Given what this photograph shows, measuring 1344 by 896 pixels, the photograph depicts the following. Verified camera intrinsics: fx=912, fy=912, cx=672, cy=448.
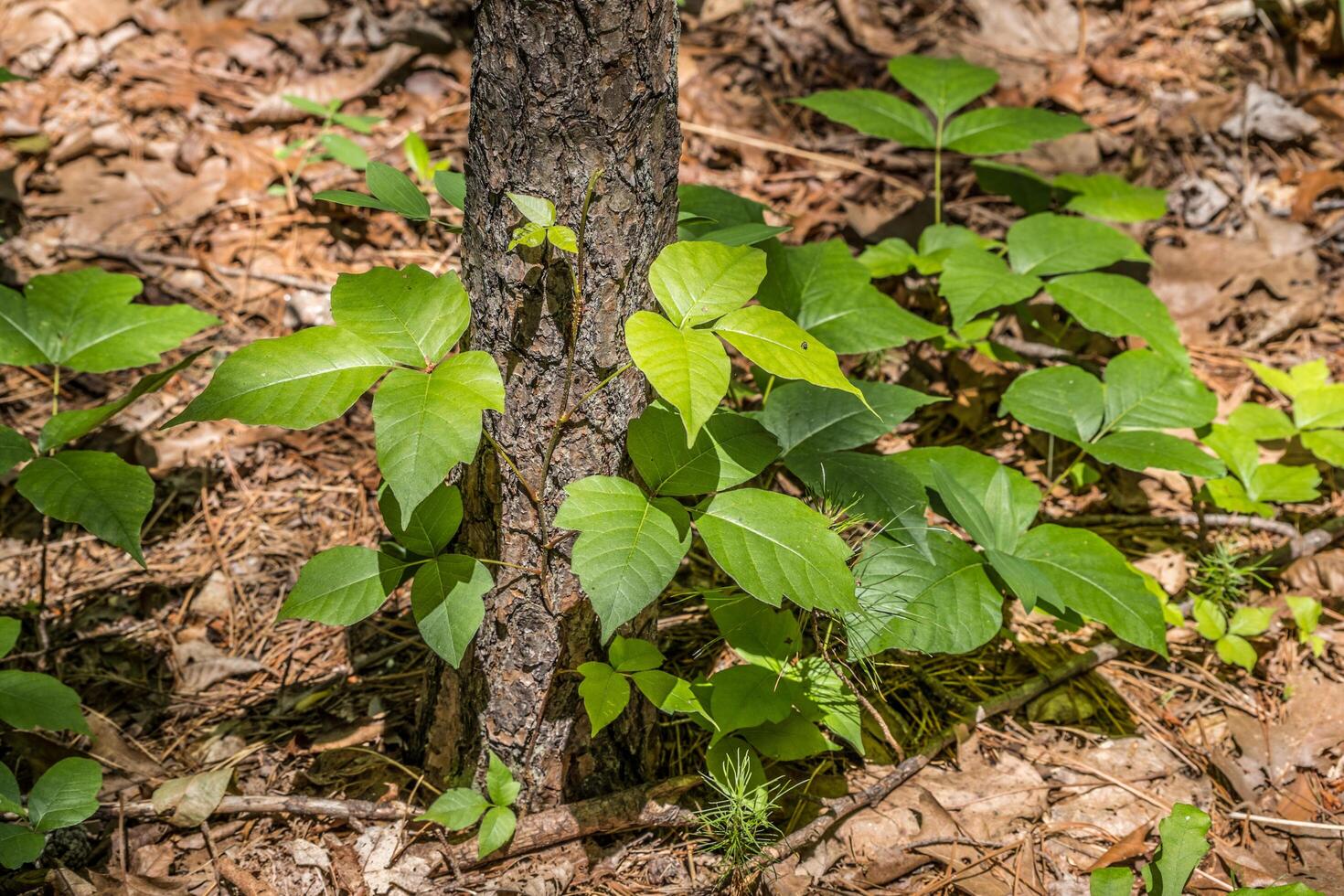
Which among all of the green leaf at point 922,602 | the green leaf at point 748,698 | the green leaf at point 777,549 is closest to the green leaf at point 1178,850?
the green leaf at point 922,602

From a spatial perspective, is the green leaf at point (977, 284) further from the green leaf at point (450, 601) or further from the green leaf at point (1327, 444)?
the green leaf at point (450, 601)

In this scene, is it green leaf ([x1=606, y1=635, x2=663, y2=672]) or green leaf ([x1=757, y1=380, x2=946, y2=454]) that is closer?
green leaf ([x1=606, y1=635, x2=663, y2=672])

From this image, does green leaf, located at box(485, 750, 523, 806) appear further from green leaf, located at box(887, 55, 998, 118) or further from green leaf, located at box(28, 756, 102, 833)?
green leaf, located at box(887, 55, 998, 118)

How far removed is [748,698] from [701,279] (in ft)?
2.57

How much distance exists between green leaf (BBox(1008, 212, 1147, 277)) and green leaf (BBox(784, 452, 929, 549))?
954 millimetres

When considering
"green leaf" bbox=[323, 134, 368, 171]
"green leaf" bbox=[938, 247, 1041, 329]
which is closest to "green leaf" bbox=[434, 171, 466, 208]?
"green leaf" bbox=[938, 247, 1041, 329]

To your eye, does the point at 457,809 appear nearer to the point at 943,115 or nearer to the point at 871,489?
the point at 871,489

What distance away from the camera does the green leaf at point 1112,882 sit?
1.65m

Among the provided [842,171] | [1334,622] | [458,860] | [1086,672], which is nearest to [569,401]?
[458,860]

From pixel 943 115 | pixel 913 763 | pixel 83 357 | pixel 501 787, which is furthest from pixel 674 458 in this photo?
pixel 943 115

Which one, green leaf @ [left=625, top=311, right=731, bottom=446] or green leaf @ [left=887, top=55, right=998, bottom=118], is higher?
green leaf @ [left=887, top=55, right=998, bottom=118]

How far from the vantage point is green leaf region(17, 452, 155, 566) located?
5.86 feet

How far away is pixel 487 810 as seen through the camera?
176 cm

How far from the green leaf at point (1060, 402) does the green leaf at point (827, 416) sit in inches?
17.1
